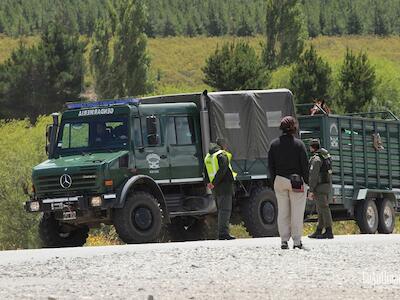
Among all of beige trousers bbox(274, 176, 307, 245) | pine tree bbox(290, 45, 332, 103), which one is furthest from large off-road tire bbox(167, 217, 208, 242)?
pine tree bbox(290, 45, 332, 103)

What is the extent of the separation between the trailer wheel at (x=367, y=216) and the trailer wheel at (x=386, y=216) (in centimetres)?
22

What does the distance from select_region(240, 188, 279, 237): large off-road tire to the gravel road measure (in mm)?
4568

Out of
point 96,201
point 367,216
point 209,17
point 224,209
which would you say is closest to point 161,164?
point 96,201

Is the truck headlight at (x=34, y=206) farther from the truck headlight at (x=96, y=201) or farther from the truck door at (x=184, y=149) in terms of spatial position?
the truck door at (x=184, y=149)

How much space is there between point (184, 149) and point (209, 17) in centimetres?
15706

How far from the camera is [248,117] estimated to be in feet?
79.5

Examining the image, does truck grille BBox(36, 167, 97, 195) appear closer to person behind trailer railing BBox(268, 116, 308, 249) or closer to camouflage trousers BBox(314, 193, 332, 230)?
camouflage trousers BBox(314, 193, 332, 230)

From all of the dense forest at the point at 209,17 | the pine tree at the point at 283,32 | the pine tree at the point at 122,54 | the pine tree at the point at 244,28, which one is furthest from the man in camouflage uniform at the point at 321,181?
the pine tree at the point at 244,28

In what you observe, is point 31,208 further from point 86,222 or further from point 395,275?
point 395,275

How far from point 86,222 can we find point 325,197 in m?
4.53

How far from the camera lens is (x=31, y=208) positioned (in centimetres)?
2188

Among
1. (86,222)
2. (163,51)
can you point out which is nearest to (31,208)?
(86,222)

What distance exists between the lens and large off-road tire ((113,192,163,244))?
21438 millimetres

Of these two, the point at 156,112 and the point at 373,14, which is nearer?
the point at 156,112
